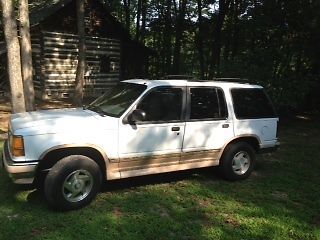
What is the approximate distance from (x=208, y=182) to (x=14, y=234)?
11.9 feet

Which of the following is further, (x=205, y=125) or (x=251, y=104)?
(x=251, y=104)

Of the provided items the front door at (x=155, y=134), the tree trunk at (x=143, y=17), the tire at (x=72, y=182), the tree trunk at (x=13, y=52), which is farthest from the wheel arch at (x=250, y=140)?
the tree trunk at (x=143, y=17)

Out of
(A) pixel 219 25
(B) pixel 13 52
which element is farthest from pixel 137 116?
(A) pixel 219 25

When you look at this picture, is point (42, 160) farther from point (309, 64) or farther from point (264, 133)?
point (309, 64)

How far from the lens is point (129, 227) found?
5.20m

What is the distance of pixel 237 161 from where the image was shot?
7.36m

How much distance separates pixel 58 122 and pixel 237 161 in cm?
347

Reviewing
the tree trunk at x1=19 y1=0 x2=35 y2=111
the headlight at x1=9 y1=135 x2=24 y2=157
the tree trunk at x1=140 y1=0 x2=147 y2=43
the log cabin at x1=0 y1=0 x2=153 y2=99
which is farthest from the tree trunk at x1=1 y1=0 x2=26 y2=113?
the tree trunk at x1=140 y1=0 x2=147 y2=43

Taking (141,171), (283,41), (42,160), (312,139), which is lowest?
(312,139)

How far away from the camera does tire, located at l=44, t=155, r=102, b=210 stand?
538cm

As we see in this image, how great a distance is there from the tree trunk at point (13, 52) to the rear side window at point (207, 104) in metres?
5.50

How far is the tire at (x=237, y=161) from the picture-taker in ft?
23.6

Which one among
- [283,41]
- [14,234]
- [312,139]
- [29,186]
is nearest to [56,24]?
[283,41]

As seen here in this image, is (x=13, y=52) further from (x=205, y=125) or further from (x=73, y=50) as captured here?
(x=73, y=50)
